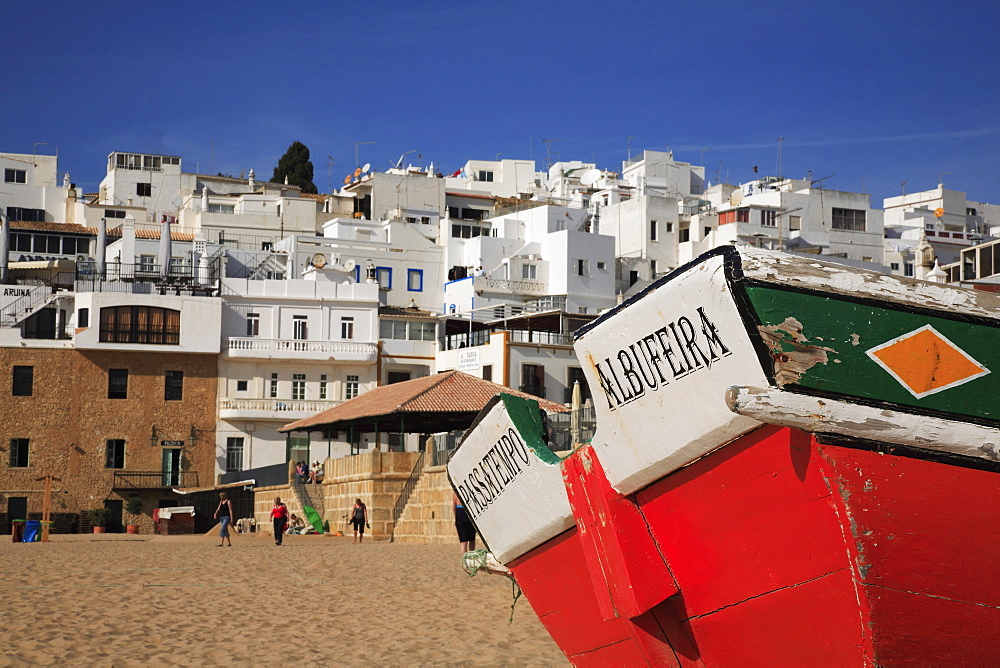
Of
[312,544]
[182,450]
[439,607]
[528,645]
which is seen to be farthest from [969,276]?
[182,450]

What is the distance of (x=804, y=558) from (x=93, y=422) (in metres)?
40.3

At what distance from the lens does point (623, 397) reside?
16.9ft

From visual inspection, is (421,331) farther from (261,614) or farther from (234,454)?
(261,614)

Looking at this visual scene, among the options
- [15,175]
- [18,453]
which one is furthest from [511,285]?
[15,175]

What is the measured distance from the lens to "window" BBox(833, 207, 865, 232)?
64.7m

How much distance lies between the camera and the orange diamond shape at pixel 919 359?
4.51 m

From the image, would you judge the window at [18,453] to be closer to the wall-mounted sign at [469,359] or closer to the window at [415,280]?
the wall-mounted sign at [469,359]

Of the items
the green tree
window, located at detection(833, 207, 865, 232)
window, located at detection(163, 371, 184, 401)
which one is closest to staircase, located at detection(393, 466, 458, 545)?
window, located at detection(163, 371, 184, 401)

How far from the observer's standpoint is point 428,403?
91.7ft

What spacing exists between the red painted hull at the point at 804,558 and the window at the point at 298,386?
128 ft

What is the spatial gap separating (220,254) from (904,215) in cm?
4627

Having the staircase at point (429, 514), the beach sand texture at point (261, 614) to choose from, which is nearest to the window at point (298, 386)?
the staircase at point (429, 514)

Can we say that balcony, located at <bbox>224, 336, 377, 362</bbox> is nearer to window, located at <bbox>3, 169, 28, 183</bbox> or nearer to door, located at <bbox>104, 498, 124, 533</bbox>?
door, located at <bbox>104, 498, 124, 533</bbox>

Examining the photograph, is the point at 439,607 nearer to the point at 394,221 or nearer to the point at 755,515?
the point at 755,515
